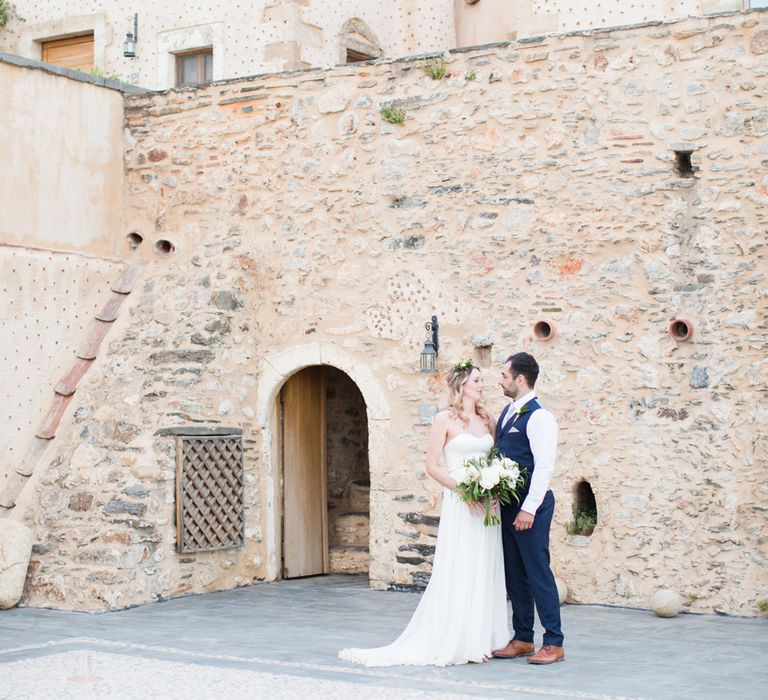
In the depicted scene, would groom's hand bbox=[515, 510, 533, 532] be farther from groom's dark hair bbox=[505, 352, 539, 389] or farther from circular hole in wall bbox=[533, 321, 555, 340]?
circular hole in wall bbox=[533, 321, 555, 340]

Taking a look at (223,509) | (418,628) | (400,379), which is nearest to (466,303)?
(400,379)

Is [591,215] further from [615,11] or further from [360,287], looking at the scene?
[615,11]

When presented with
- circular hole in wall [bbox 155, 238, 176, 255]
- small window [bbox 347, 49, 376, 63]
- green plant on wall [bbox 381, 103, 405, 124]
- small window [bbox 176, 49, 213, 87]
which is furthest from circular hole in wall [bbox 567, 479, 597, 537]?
small window [bbox 176, 49, 213, 87]

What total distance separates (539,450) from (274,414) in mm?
4303

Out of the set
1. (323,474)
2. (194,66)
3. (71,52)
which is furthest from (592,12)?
(71,52)

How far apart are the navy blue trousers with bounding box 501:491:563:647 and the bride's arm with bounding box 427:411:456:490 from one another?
37 centimetres

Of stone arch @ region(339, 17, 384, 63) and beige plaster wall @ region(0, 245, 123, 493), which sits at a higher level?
stone arch @ region(339, 17, 384, 63)

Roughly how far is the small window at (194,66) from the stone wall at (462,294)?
4.56 m

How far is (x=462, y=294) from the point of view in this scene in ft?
34.5

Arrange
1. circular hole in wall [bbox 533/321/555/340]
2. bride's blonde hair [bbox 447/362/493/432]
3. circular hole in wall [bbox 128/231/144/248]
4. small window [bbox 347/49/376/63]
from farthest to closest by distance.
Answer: small window [bbox 347/49/376/63] < circular hole in wall [bbox 128/231/144/248] < circular hole in wall [bbox 533/321/555/340] < bride's blonde hair [bbox 447/362/493/432]

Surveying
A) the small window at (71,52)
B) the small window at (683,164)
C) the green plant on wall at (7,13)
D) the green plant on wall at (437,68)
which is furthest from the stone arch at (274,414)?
the green plant on wall at (7,13)

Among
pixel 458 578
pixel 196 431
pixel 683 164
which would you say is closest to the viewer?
pixel 458 578

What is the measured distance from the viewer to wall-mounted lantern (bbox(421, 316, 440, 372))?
10.5 meters

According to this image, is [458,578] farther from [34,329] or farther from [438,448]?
[34,329]
